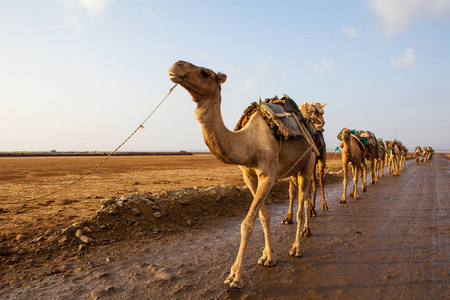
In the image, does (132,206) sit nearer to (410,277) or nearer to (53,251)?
(53,251)

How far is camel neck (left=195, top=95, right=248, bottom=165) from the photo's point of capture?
3.43 meters

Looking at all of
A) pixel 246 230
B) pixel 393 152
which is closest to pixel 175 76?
pixel 246 230

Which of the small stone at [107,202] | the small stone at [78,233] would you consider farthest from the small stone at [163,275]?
the small stone at [107,202]

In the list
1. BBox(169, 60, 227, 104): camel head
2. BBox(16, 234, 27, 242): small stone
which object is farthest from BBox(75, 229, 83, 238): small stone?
BBox(169, 60, 227, 104): camel head

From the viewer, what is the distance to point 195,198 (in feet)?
26.6

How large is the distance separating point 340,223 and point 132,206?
5277 mm

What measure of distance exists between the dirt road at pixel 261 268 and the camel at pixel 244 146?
0.40 m

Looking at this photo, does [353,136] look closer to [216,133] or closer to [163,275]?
[216,133]

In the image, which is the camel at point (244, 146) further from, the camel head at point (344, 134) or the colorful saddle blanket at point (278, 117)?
the camel head at point (344, 134)

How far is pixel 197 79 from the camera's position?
3244 mm

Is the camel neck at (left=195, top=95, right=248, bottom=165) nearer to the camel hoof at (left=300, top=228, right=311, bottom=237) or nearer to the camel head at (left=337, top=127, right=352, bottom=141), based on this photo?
the camel hoof at (left=300, top=228, right=311, bottom=237)

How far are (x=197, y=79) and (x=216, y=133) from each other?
71 cm

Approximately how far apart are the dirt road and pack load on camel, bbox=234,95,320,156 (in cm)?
205

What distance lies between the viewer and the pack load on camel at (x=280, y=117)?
430 centimetres
